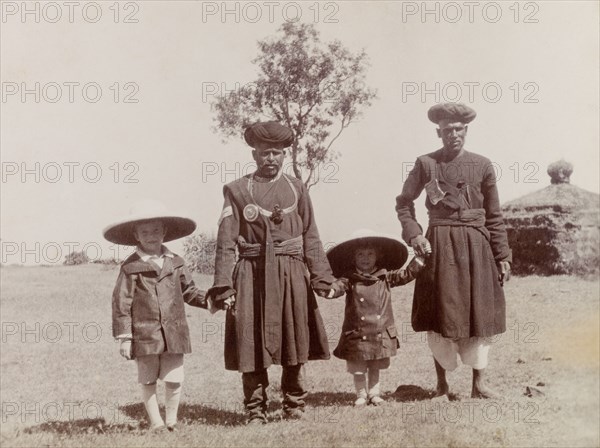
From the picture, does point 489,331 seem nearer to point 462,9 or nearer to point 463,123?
point 463,123

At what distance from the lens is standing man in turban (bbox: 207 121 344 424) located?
498 cm

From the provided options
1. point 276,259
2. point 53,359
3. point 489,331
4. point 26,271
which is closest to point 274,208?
point 276,259

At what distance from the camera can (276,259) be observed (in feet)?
16.6

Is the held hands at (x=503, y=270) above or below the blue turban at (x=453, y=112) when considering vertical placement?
below

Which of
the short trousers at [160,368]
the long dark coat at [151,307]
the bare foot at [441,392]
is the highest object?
the long dark coat at [151,307]

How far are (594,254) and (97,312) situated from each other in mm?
4942

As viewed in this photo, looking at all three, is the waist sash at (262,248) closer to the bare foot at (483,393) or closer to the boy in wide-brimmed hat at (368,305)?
the boy in wide-brimmed hat at (368,305)

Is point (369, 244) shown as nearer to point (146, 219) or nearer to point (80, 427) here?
point (146, 219)

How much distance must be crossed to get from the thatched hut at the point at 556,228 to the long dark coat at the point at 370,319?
178 cm

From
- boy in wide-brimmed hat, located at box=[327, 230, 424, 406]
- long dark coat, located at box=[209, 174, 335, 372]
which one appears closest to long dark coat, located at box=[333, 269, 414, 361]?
boy in wide-brimmed hat, located at box=[327, 230, 424, 406]

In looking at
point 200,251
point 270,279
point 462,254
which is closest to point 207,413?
point 270,279

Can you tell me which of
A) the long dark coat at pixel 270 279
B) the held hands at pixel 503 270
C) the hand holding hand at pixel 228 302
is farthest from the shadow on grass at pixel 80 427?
the held hands at pixel 503 270

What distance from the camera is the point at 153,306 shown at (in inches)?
194

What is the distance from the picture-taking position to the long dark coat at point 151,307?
486 centimetres
